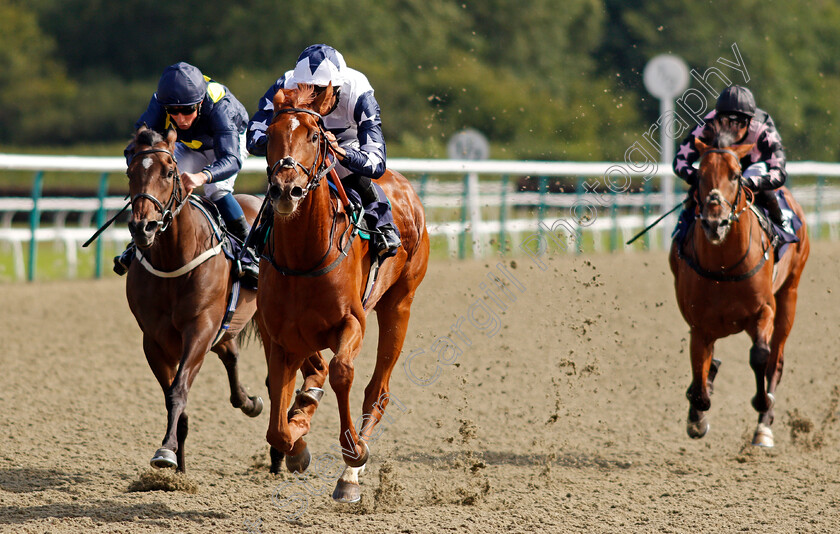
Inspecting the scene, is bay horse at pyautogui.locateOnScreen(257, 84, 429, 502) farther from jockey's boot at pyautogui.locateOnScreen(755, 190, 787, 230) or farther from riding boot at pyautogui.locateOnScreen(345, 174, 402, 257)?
jockey's boot at pyautogui.locateOnScreen(755, 190, 787, 230)

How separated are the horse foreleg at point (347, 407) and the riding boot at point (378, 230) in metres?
0.44

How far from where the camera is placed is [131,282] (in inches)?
187

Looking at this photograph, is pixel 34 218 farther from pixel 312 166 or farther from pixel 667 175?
pixel 667 175

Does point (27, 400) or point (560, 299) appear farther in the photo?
point (560, 299)

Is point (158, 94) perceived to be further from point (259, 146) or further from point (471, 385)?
point (471, 385)

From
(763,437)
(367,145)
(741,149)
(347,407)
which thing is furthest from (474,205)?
(347,407)

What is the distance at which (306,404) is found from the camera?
422 cm

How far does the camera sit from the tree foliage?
86.3 feet

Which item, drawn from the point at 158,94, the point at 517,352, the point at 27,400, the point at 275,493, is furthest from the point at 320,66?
the point at 517,352

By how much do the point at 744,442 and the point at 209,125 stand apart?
3456 millimetres

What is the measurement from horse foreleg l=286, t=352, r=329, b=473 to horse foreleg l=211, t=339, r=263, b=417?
1174 millimetres

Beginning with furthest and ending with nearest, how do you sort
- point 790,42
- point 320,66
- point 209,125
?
point 790,42 → point 209,125 → point 320,66

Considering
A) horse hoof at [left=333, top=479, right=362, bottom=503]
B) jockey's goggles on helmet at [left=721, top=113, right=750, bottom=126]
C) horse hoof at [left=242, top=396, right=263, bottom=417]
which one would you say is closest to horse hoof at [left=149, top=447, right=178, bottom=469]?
horse hoof at [left=333, top=479, right=362, bottom=503]

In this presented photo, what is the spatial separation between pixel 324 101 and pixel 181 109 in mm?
1165
